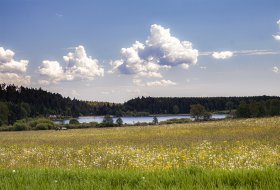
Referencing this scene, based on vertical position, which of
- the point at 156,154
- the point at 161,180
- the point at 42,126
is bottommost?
the point at 42,126

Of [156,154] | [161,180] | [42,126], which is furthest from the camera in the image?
[42,126]

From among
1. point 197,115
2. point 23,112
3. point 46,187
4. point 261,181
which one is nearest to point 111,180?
point 46,187

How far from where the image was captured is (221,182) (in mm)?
6738

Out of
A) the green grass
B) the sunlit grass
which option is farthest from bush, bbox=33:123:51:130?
the green grass

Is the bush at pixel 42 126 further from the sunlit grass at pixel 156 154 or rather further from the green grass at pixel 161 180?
the green grass at pixel 161 180

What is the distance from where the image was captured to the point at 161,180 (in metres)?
7.06

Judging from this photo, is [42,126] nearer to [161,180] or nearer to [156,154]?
[156,154]

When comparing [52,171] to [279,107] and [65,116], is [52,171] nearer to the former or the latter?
[279,107]

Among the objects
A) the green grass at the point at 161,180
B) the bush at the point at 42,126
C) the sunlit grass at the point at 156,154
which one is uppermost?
the green grass at the point at 161,180

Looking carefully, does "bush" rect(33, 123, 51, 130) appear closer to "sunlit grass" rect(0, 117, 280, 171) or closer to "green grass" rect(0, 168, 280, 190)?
"sunlit grass" rect(0, 117, 280, 171)

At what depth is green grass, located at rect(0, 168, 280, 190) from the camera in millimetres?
6480

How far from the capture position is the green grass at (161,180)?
648cm

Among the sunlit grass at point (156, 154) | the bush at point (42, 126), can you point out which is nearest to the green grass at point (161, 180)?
the sunlit grass at point (156, 154)

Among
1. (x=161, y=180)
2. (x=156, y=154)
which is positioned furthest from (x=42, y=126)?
(x=161, y=180)
